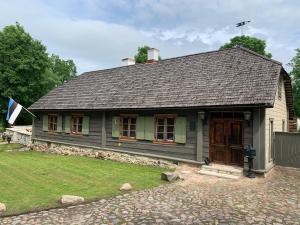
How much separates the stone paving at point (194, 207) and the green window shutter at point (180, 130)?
9.72 feet

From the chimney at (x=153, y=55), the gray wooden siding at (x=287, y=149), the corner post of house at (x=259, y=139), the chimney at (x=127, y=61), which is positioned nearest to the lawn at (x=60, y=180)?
the corner post of house at (x=259, y=139)

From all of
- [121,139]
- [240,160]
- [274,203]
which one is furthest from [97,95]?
[274,203]

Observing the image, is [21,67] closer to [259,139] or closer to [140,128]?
[140,128]

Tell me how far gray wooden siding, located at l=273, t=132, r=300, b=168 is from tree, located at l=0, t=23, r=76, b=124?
102 ft

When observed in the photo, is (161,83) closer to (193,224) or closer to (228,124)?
(228,124)

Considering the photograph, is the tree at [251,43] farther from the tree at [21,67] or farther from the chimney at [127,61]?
the tree at [21,67]

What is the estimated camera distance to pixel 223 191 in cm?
933

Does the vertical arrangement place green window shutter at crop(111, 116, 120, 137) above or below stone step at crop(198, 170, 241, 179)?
above

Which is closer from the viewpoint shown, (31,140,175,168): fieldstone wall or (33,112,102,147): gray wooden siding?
(31,140,175,168): fieldstone wall

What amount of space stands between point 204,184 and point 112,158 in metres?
6.84

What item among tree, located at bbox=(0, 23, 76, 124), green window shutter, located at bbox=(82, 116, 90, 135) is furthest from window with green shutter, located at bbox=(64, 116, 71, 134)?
tree, located at bbox=(0, 23, 76, 124)

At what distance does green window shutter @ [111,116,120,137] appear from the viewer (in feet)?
51.6

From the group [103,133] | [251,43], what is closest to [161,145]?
[103,133]

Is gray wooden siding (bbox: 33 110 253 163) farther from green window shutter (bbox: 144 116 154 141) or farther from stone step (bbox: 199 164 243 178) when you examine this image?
stone step (bbox: 199 164 243 178)
